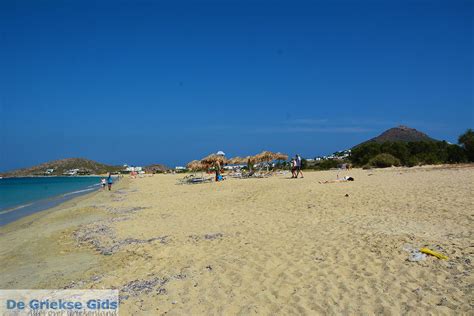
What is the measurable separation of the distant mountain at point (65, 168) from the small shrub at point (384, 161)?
9869cm

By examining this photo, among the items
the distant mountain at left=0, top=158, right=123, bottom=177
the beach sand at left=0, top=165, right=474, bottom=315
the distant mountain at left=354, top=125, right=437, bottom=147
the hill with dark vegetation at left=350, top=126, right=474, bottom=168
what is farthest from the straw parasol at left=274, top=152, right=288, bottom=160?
the distant mountain at left=0, top=158, right=123, bottom=177

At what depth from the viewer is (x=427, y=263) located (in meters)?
5.03

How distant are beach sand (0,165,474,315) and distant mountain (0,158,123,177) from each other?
114 metres

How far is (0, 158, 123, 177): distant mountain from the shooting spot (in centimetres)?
11862

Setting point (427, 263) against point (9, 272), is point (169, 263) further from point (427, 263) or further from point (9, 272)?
point (427, 263)

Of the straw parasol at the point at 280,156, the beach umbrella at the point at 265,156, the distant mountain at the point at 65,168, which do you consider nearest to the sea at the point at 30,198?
the beach umbrella at the point at 265,156

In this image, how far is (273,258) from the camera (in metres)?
5.79

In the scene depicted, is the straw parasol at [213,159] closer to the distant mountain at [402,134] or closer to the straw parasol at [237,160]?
the straw parasol at [237,160]

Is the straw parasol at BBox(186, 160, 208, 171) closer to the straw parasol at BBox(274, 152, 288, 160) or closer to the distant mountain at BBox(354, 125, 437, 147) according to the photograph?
the straw parasol at BBox(274, 152, 288, 160)

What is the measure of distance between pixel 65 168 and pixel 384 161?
399 ft

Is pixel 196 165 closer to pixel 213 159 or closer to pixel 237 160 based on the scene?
pixel 213 159

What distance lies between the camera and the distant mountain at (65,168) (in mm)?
118625

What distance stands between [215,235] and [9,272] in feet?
13.3

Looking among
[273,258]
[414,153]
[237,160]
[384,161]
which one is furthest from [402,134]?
[273,258]
